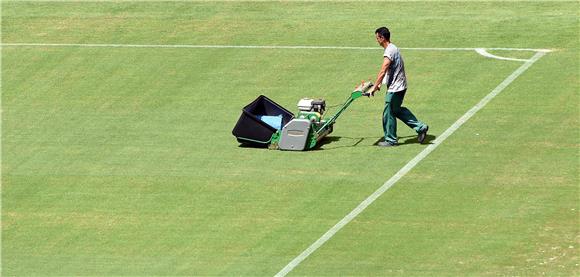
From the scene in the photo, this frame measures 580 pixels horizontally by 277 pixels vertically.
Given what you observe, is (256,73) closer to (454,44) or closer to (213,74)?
(213,74)

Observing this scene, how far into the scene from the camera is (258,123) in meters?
25.9

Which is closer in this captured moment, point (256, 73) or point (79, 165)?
point (79, 165)

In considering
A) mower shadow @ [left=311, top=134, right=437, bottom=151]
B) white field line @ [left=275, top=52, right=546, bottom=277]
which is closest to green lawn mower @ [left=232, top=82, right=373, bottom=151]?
mower shadow @ [left=311, top=134, right=437, bottom=151]

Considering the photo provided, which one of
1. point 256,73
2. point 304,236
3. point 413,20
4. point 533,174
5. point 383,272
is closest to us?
point 383,272

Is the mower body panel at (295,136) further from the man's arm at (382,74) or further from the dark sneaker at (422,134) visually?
the dark sneaker at (422,134)

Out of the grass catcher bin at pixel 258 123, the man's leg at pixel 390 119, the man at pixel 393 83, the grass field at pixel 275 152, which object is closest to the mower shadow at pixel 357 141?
the grass field at pixel 275 152

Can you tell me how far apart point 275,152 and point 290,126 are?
53 cm

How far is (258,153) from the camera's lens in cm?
2595

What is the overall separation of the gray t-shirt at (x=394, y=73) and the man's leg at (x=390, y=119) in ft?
0.51

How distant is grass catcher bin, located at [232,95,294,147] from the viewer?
26000 millimetres

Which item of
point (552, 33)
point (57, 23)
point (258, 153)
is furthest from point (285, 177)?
point (57, 23)

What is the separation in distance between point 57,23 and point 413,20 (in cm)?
797

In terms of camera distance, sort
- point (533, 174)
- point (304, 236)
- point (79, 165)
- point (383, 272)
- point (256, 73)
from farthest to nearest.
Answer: point (256, 73)
point (79, 165)
point (533, 174)
point (304, 236)
point (383, 272)

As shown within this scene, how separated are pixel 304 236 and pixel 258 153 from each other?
4.02m
